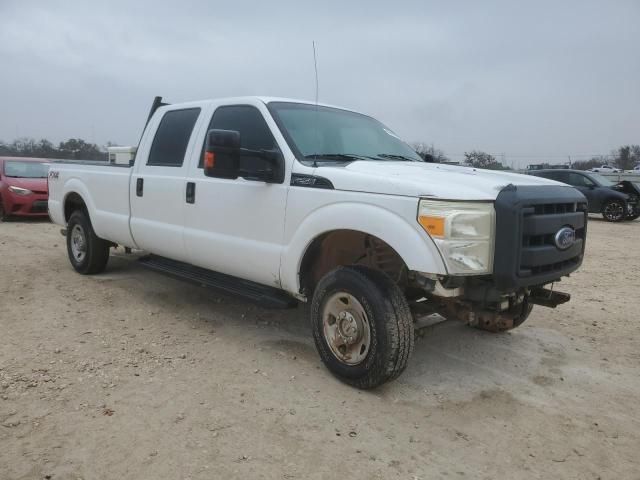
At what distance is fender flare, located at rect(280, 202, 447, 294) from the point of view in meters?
3.03

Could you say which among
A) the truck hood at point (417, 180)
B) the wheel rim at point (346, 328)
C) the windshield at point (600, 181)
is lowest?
the wheel rim at point (346, 328)

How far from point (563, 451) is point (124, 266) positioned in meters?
5.94

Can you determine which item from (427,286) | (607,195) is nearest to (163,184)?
(427,286)

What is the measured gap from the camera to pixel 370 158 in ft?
13.8

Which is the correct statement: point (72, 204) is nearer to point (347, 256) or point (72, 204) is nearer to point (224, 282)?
point (224, 282)

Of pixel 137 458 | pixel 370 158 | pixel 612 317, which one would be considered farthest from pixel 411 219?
pixel 612 317

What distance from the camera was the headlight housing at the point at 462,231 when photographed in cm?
297

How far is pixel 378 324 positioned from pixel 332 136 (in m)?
1.71

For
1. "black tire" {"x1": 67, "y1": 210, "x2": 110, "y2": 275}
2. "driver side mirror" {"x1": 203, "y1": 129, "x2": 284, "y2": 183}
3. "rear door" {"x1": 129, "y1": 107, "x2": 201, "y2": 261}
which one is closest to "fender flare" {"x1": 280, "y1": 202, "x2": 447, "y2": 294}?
"driver side mirror" {"x1": 203, "y1": 129, "x2": 284, "y2": 183}

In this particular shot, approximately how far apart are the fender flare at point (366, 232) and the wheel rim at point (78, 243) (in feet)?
A: 12.0

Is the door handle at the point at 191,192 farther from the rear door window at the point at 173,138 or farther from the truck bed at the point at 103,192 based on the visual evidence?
the truck bed at the point at 103,192

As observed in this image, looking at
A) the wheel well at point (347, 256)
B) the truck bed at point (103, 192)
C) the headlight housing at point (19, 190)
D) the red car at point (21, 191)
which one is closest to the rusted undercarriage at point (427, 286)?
the wheel well at point (347, 256)

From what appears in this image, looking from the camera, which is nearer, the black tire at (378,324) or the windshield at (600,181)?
the black tire at (378,324)

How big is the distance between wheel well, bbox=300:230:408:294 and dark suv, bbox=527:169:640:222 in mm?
13975
